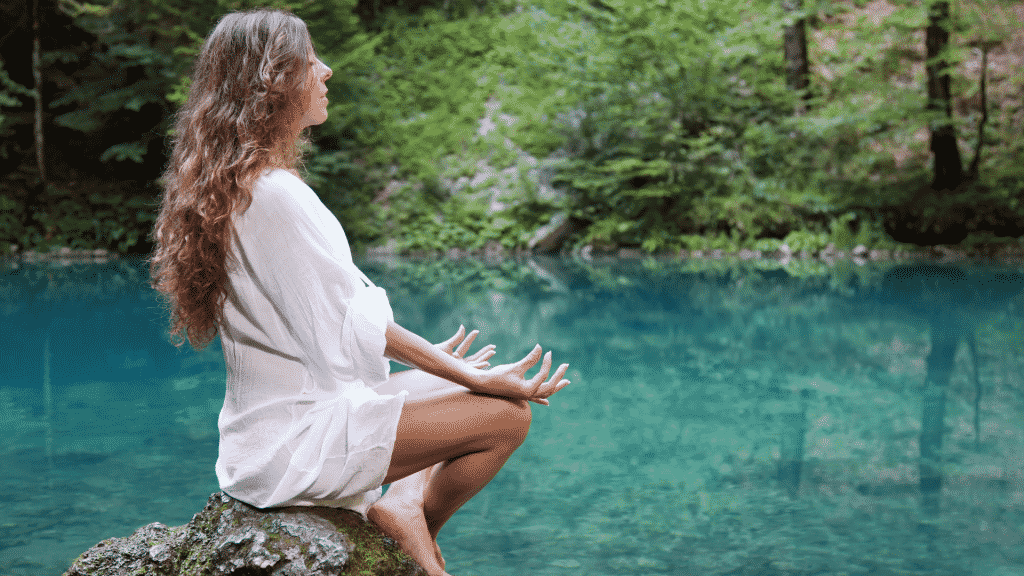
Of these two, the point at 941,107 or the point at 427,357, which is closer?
the point at 427,357

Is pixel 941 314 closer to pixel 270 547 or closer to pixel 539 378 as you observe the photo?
pixel 539 378

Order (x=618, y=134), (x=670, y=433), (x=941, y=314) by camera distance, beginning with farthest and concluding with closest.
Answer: (x=618, y=134) < (x=941, y=314) < (x=670, y=433)

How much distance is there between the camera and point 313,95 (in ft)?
6.57

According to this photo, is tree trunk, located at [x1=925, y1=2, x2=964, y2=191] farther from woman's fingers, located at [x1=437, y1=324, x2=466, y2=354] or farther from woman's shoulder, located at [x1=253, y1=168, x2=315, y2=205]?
woman's shoulder, located at [x1=253, y1=168, x2=315, y2=205]

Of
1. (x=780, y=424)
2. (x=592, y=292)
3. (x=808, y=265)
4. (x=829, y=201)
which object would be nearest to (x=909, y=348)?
(x=780, y=424)

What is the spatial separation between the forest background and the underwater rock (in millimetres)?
10300

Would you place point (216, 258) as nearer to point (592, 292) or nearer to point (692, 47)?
point (592, 292)

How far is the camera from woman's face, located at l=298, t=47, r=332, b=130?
198 centimetres

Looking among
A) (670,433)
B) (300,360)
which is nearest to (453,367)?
(300,360)

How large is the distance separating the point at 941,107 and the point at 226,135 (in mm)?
12150

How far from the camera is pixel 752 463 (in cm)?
406

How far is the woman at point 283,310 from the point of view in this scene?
6.20ft

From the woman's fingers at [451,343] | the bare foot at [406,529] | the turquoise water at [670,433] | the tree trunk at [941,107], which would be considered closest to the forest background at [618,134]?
the tree trunk at [941,107]

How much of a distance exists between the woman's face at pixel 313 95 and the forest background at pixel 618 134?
33.8 feet
